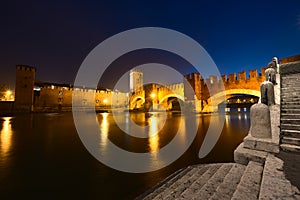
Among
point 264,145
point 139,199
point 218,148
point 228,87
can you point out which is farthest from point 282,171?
point 228,87

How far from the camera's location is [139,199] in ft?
7.08

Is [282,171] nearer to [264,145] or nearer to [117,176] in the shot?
[264,145]

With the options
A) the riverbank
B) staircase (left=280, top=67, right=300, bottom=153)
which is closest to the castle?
staircase (left=280, top=67, right=300, bottom=153)

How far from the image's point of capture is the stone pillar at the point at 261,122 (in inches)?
130

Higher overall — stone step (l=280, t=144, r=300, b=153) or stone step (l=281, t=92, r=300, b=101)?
A: stone step (l=281, t=92, r=300, b=101)

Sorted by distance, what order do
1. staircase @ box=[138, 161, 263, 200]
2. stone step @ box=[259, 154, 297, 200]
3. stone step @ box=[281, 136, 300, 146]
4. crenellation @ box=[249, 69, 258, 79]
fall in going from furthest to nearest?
crenellation @ box=[249, 69, 258, 79] < stone step @ box=[281, 136, 300, 146] < staircase @ box=[138, 161, 263, 200] < stone step @ box=[259, 154, 297, 200]

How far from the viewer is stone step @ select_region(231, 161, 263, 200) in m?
1.73

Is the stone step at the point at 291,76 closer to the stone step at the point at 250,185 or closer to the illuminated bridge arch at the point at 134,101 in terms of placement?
the stone step at the point at 250,185

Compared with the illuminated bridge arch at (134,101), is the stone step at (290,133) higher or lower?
lower

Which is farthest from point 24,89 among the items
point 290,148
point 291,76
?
point 291,76

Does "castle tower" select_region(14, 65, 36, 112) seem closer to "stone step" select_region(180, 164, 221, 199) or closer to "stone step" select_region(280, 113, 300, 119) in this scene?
"stone step" select_region(180, 164, 221, 199)

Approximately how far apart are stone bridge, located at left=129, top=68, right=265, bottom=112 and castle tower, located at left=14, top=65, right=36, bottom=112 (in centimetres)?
2972

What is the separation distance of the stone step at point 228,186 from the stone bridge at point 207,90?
706 inches

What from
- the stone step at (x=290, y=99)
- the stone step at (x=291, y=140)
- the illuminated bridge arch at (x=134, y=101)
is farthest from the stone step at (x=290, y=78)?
the illuminated bridge arch at (x=134, y=101)
